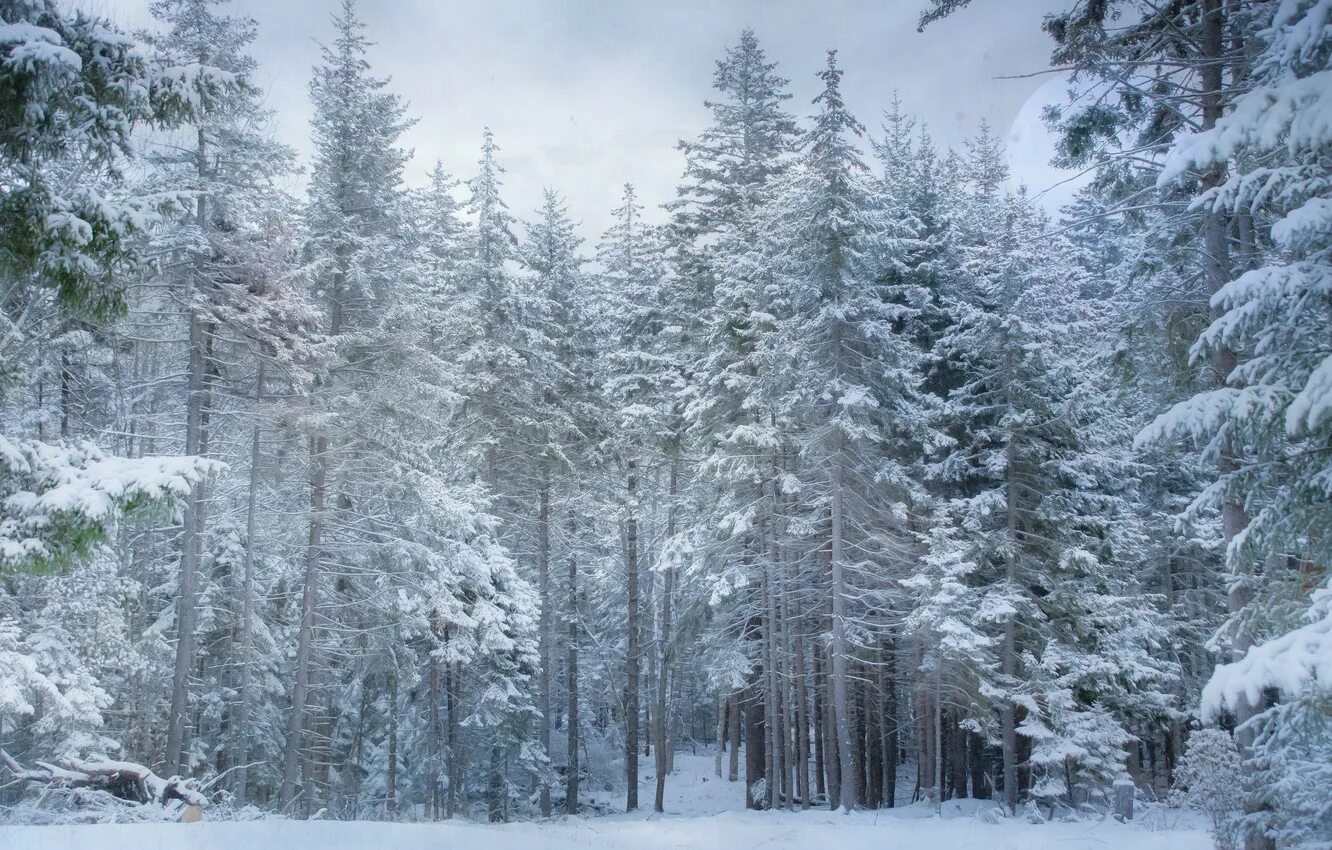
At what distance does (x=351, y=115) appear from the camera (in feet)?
55.5

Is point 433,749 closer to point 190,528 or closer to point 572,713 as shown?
point 572,713

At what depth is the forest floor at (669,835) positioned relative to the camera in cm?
785

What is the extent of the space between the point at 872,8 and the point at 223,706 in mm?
23267

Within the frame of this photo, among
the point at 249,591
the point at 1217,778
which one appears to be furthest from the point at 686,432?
the point at 1217,778

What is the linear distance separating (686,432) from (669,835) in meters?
11.5

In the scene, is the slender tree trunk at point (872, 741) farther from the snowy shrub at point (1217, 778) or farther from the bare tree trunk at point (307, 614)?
the bare tree trunk at point (307, 614)

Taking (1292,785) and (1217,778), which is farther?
(1217,778)

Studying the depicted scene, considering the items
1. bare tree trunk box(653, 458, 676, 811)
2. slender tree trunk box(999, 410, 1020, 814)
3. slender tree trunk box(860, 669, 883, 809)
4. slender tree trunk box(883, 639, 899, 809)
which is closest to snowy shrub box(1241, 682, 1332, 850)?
slender tree trunk box(999, 410, 1020, 814)

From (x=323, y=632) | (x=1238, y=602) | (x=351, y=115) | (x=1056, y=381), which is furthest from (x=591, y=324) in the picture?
(x=1238, y=602)

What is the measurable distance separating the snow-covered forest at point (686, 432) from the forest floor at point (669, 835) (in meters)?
0.98

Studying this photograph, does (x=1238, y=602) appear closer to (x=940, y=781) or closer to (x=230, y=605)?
(x=940, y=781)

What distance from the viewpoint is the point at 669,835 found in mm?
11688

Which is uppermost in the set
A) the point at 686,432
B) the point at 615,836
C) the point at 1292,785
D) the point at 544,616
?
A: the point at 686,432

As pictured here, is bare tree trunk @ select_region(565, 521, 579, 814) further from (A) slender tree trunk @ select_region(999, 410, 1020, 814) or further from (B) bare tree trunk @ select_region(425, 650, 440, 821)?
(A) slender tree trunk @ select_region(999, 410, 1020, 814)
